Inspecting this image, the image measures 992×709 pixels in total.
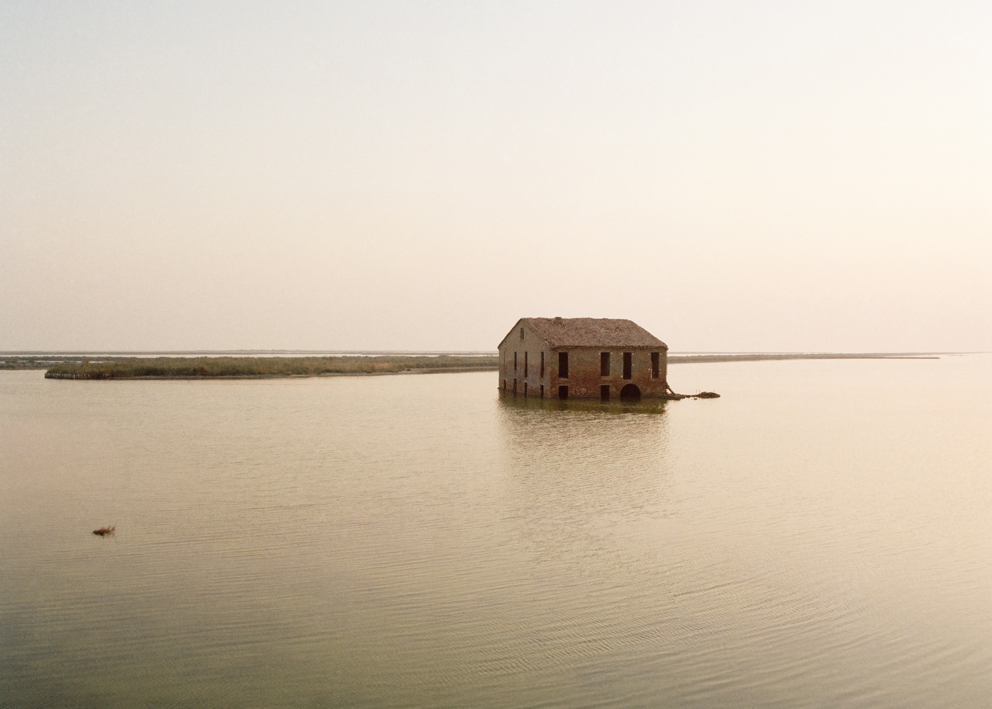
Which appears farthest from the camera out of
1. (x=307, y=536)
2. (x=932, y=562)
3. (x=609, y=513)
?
(x=609, y=513)

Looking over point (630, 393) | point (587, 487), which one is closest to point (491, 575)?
point (587, 487)

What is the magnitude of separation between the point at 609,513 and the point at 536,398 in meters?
27.3

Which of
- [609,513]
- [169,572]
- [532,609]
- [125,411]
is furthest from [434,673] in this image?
[125,411]

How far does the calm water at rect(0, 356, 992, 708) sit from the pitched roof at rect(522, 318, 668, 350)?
16326 mm

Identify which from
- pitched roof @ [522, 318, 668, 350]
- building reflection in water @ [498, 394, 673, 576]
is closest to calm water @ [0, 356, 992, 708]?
building reflection in water @ [498, 394, 673, 576]

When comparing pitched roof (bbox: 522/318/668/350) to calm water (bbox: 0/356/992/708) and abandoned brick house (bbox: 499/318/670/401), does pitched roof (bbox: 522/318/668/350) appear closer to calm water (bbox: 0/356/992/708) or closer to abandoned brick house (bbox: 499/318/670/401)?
abandoned brick house (bbox: 499/318/670/401)

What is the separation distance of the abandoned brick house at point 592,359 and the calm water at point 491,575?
52.1ft

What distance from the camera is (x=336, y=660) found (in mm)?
7199

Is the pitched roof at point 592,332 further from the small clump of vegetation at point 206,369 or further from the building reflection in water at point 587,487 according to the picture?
the small clump of vegetation at point 206,369

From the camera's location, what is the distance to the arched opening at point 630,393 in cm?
4100

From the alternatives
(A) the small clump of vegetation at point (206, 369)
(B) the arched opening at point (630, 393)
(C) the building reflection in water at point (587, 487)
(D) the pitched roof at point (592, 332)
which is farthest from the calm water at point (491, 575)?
(A) the small clump of vegetation at point (206, 369)

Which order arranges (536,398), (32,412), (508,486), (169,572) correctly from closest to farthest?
(169,572) → (508,486) → (32,412) → (536,398)

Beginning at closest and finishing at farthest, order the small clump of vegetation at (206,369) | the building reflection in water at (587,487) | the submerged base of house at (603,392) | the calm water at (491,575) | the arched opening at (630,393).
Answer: the calm water at (491,575), the building reflection in water at (587,487), the submerged base of house at (603,392), the arched opening at (630,393), the small clump of vegetation at (206,369)

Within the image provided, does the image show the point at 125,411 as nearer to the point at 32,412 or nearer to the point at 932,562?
the point at 32,412
